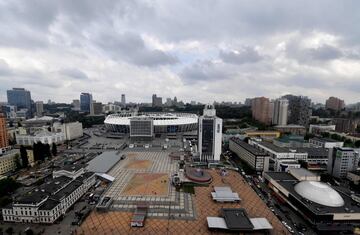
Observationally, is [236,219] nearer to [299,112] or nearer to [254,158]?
[254,158]

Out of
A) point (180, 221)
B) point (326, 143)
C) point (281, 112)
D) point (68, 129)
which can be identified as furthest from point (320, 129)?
point (68, 129)

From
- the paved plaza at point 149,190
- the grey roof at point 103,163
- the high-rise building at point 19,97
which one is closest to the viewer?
the paved plaza at point 149,190

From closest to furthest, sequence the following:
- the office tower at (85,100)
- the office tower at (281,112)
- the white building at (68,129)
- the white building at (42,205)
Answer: the white building at (42,205)
the white building at (68,129)
the office tower at (281,112)
the office tower at (85,100)

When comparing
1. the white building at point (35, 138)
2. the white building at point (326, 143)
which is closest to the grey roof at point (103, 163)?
the white building at point (35, 138)

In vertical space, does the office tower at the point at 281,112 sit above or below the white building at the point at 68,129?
above

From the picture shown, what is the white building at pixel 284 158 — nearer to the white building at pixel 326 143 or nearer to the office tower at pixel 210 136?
the office tower at pixel 210 136

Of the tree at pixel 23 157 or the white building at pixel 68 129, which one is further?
the white building at pixel 68 129

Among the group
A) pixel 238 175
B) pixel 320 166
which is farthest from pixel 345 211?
pixel 320 166
